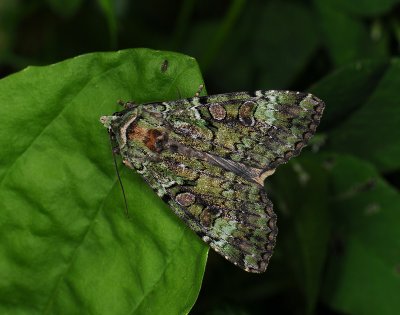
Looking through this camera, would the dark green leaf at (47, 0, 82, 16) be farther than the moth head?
Yes

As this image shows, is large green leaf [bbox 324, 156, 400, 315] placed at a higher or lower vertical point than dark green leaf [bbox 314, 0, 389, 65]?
lower

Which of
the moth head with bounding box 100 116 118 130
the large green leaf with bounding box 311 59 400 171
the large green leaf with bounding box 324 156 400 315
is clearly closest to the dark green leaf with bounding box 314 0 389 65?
the large green leaf with bounding box 311 59 400 171

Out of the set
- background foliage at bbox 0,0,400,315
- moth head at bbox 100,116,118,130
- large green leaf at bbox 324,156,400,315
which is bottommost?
large green leaf at bbox 324,156,400,315

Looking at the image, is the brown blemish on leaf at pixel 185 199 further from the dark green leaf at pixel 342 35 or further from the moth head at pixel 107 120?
the dark green leaf at pixel 342 35

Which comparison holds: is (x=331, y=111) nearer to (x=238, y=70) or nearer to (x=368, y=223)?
(x=368, y=223)

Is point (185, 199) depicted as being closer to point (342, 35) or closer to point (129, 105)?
point (129, 105)

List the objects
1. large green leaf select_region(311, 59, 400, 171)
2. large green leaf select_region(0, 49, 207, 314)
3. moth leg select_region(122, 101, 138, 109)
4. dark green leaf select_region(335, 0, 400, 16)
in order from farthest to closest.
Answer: dark green leaf select_region(335, 0, 400, 16) → large green leaf select_region(311, 59, 400, 171) → moth leg select_region(122, 101, 138, 109) → large green leaf select_region(0, 49, 207, 314)

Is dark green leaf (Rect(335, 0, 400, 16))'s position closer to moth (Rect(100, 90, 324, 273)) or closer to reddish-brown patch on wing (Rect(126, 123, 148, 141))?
moth (Rect(100, 90, 324, 273))

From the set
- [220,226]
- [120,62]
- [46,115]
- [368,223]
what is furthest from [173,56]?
[368,223]
